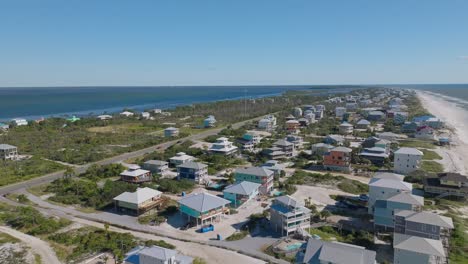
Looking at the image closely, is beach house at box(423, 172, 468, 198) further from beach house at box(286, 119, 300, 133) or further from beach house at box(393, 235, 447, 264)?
beach house at box(286, 119, 300, 133)

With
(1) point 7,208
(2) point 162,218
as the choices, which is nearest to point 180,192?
(2) point 162,218

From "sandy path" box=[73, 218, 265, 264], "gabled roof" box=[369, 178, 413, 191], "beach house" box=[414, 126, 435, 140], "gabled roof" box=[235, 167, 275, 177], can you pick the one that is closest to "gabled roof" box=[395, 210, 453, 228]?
"gabled roof" box=[369, 178, 413, 191]

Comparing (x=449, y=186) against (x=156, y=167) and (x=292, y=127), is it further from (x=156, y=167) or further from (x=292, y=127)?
(x=292, y=127)

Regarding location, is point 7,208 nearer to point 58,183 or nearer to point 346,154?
point 58,183

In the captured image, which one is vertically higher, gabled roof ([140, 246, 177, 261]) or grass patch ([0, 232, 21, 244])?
gabled roof ([140, 246, 177, 261])

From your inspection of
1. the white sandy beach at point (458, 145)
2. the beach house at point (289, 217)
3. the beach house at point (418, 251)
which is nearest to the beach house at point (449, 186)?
the white sandy beach at point (458, 145)
